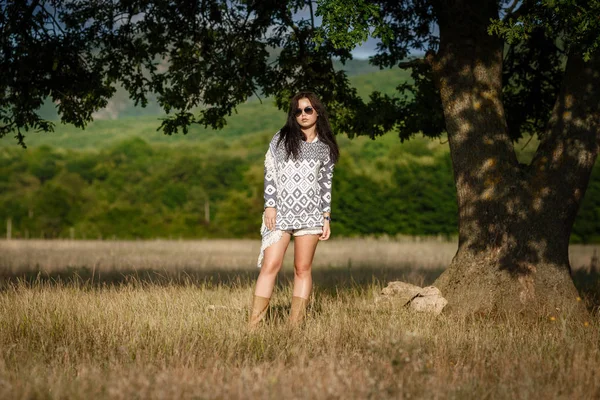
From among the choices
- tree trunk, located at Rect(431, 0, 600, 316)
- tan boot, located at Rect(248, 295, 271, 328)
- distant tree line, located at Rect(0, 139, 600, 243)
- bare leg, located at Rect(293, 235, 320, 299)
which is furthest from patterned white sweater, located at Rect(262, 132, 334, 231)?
distant tree line, located at Rect(0, 139, 600, 243)

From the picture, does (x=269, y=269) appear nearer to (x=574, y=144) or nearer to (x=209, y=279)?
(x=574, y=144)

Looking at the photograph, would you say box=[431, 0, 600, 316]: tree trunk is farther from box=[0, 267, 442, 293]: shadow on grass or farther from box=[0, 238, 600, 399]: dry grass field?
box=[0, 267, 442, 293]: shadow on grass

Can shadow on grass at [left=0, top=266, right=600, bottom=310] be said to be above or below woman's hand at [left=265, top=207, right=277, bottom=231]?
below

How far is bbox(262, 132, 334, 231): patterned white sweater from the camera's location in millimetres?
6430

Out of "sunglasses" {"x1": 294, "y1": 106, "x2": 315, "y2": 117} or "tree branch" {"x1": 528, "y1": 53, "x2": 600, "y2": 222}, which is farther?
"tree branch" {"x1": 528, "y1": 53, "x2": 600, "y2": 222}

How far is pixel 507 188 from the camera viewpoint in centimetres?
874

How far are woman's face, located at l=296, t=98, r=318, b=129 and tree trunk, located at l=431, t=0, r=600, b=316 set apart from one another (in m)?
3.14

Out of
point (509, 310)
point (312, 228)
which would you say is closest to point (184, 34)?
point (312, 228)

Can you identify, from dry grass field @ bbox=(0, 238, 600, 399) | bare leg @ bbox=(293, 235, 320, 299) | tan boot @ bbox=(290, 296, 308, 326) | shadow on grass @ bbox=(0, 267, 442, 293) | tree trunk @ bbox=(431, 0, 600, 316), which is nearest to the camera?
dry grass field @ bbox=(0, 238, 600, 399)

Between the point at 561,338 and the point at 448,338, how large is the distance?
104 cm

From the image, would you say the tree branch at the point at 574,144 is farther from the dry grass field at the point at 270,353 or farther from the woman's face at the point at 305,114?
the woman's face at the point at 305,114

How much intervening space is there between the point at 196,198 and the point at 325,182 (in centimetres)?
7526

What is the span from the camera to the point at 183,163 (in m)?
87.5

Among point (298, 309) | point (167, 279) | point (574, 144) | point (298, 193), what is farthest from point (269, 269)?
point (167, 279)
